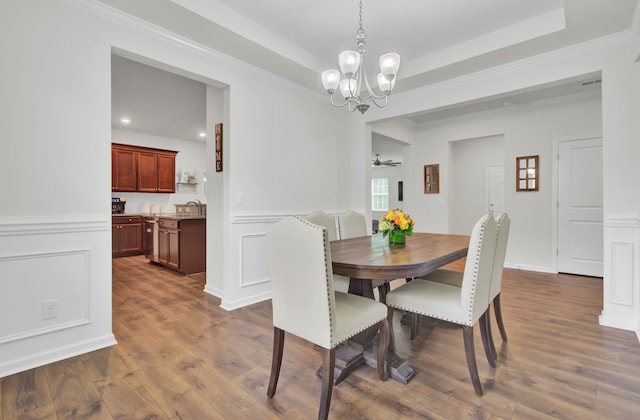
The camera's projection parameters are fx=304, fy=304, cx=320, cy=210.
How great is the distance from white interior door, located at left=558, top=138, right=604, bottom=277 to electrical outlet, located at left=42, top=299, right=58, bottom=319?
5759mm

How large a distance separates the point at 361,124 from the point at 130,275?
4039 mm

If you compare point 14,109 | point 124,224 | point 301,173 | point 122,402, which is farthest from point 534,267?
point 124,224

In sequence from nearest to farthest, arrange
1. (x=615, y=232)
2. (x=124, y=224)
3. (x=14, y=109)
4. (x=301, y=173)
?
(x=14, y=109) < (x=615, y=232) < (x=301, y=173) < (x=124, y=224)

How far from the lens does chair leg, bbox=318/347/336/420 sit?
138cm

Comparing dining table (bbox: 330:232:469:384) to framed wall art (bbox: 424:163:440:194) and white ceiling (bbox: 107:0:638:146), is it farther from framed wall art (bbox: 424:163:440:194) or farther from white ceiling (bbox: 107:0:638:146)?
framed wall art (bbox: 424:163:440:194)

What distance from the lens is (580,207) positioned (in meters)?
4.27

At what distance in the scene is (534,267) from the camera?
4633 millimetres

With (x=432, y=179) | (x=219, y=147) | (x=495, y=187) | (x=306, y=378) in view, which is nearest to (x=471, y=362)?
(x=306, y=378)

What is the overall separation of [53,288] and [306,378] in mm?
1776

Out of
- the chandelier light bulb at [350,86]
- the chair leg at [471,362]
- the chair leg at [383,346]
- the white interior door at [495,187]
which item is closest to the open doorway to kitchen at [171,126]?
the chandelier light bulb at [350,86]

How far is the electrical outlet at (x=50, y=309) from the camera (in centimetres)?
199

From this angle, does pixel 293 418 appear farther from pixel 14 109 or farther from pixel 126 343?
pixel 14 109

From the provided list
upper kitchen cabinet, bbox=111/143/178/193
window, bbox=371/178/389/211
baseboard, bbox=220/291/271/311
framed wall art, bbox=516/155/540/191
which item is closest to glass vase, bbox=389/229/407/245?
baseboard, bbox=220/291/271/311

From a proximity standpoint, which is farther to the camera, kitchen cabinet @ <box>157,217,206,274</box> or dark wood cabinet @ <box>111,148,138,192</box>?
dark wood cabinet @ <box>111,148,138,192</box>
